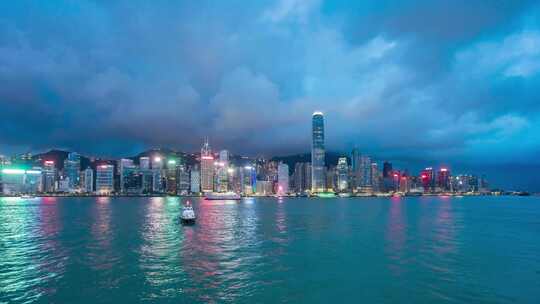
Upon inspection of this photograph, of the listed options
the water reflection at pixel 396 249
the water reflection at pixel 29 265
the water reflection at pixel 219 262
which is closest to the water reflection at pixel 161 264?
the water reflection at pixel 219 262

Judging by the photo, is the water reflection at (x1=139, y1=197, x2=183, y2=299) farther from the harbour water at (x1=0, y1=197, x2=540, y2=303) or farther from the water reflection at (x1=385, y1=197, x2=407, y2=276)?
the water reflection at (x1=385, y1=197, x2=407, y2=276)

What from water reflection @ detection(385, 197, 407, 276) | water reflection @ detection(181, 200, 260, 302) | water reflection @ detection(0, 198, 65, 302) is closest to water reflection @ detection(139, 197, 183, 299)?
water reflection @ detection(181, 200, 260, 302)

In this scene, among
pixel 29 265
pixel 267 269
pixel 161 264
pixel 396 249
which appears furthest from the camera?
pixel 396 249

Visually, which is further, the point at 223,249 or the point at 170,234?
the point at 170,234

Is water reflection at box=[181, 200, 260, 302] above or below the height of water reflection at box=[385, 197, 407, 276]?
above

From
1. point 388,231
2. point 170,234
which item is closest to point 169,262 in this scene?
point 170,234

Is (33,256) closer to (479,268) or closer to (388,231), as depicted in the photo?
(479,268)

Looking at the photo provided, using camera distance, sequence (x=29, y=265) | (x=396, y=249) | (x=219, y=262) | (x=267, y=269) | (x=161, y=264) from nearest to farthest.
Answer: (x=267, y=269)
(x=29, y=265)
(x=161, y=264)
(x=219, y=262)
(x=396, y=249)

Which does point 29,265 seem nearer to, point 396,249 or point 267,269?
point 267,269

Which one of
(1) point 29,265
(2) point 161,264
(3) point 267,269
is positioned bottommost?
(3) point 267,269

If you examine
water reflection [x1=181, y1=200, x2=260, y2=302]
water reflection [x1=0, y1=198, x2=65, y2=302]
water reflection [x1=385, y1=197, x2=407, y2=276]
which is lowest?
water reflection [x1=385, y1=197, x2=407, y2=276]

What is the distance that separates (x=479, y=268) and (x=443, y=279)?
752 centimetres

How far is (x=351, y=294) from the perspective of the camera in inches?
1117

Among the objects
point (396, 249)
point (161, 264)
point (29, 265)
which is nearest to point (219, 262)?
point (161, 264)
